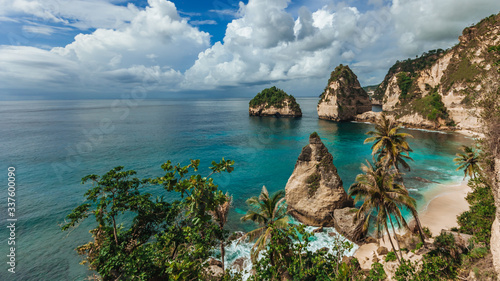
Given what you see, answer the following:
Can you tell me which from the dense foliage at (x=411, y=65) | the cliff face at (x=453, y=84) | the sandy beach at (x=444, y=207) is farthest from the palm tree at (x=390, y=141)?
the dense foliage at (x=411, y=65)

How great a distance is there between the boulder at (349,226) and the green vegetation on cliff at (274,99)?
117 metres

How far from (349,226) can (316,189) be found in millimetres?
5270

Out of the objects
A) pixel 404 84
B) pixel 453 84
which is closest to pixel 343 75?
pixel 404 84

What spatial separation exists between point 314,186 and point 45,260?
2948cm

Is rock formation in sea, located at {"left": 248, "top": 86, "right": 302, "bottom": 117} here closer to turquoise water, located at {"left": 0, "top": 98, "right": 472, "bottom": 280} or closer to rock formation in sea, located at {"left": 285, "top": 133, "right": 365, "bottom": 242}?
turquoise water, located at {"left": 0, "top": 98, "right": 472, "bottom": 280}

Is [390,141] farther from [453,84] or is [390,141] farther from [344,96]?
[344,96]

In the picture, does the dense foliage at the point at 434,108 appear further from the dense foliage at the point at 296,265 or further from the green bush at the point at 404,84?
the dense foliage at the point at 296,265

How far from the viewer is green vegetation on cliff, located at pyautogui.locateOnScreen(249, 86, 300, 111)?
452 ft

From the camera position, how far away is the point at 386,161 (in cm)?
2709

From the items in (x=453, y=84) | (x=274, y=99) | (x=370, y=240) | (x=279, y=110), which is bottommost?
(x=370, y=240)

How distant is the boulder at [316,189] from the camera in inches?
982

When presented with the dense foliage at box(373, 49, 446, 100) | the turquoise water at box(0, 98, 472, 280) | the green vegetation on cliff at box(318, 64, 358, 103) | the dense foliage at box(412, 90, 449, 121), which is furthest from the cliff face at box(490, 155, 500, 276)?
the dense foliage at box(373, 49, 446, 100)

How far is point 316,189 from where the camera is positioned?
1003 inches

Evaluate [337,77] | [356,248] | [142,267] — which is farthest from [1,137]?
[337,77]
